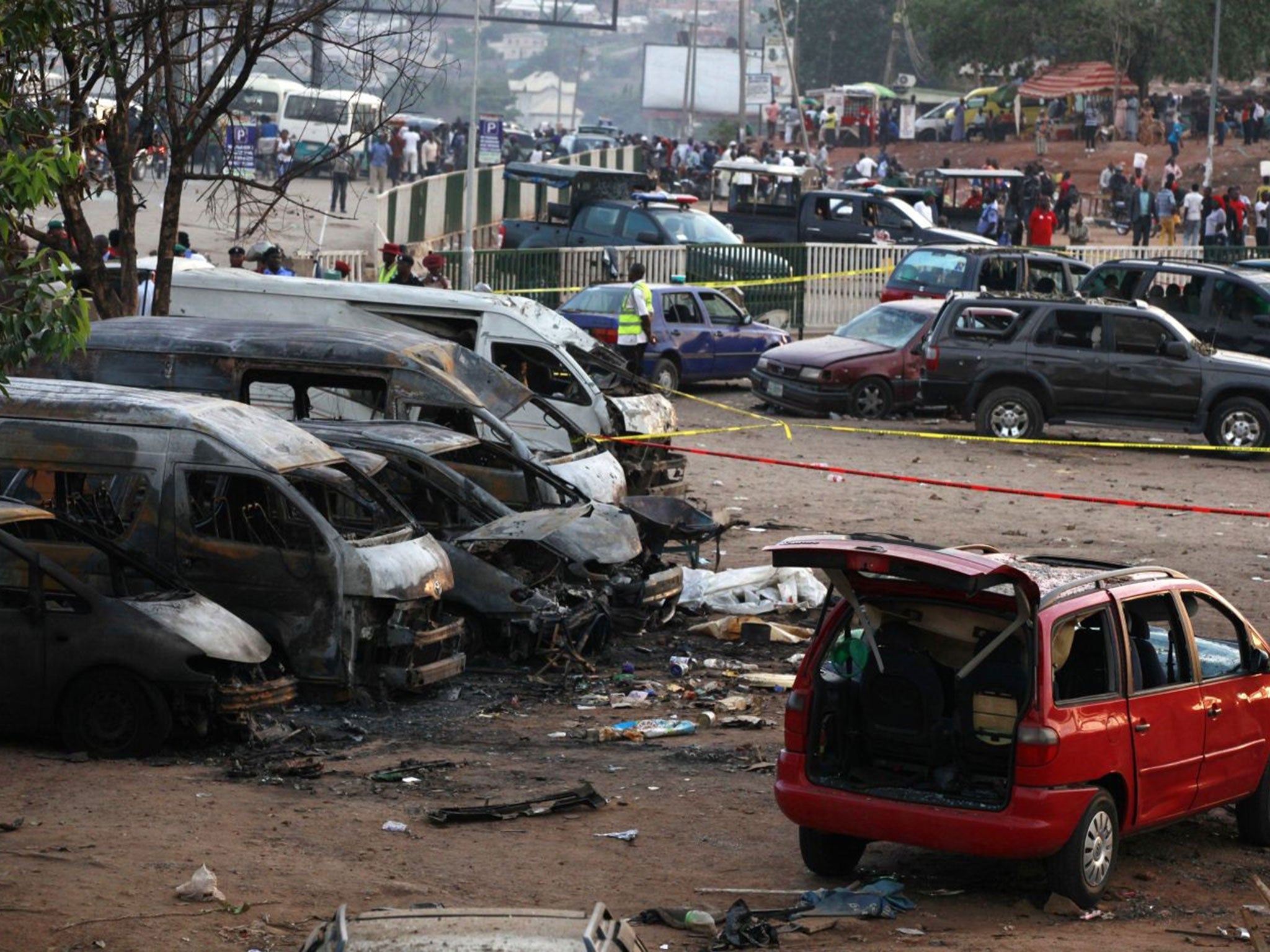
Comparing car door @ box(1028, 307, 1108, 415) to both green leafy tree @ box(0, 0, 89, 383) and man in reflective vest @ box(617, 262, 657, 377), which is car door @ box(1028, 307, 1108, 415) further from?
green leafy tree @ box(0, 0, 89, 383)

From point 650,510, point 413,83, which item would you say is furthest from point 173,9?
point 650,510

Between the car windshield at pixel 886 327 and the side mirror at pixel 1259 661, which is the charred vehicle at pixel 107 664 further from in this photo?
the car windshield at pixel 886 327

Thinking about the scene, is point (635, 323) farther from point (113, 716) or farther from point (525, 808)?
point (525, 808)

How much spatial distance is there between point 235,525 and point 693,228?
21.5m

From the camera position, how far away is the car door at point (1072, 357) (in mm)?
22219

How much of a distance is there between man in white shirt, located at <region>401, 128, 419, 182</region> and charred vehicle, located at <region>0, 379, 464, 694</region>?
41863 mm

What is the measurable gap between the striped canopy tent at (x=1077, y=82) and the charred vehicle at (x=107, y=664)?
2340 inches

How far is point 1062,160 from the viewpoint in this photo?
2422 inches

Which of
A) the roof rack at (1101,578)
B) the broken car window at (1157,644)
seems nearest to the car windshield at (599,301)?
the roof rack at (1101,578)

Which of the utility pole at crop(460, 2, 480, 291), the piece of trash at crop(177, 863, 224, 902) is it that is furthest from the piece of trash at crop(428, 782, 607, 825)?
the utility pole at crop(460, 2, 480, 291)

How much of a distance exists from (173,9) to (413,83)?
94.7 inches

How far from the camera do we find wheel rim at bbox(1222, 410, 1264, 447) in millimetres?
22109

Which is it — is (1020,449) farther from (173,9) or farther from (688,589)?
(173,9)

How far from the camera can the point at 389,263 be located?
25.2 meters
